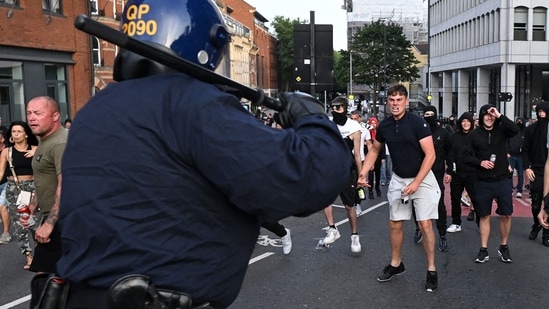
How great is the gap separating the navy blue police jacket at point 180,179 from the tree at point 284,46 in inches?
4140

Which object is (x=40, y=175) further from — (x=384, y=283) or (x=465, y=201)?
(x=465, y=201)

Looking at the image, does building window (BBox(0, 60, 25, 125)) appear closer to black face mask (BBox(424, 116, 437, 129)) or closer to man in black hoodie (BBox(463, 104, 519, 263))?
black face mask (BBox(424, 116, 437, 129))

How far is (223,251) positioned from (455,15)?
57206mm

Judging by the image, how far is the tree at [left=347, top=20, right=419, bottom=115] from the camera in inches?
2510

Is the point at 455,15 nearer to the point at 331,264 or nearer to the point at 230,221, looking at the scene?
the point at 331,264

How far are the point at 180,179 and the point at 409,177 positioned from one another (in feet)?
15.5

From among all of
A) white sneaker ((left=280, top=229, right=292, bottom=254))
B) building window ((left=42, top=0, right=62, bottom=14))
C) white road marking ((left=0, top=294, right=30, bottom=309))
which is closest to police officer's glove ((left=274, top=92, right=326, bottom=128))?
white road marking ((left=0, top=294, right=30, bottom=309))

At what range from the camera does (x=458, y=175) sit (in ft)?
28.6

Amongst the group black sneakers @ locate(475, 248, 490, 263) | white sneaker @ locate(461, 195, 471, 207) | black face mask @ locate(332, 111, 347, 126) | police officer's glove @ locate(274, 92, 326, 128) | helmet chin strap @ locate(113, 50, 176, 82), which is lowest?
white sneaker @ locate(461, 195, 471, 207)

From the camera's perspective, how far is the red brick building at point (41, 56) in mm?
16938

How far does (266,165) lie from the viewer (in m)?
1.56

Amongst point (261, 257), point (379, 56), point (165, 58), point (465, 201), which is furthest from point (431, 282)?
point (379, 56)

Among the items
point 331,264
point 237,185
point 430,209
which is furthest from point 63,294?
point 331,264

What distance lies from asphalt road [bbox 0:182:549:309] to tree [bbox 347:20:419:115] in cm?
5682
